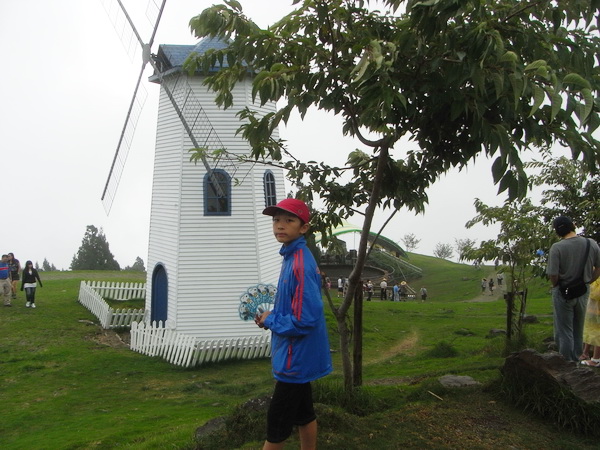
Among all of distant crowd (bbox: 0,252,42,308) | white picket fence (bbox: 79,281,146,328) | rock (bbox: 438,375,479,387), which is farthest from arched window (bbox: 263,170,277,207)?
rock (bbox: 438,375,479,387)

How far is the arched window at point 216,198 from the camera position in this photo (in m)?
16.8

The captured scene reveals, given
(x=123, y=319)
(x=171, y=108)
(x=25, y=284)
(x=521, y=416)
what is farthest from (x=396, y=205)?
(x=25, y=284)

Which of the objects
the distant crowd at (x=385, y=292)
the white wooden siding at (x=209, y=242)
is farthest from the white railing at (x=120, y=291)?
the distant crowd at (x=385, y=292)

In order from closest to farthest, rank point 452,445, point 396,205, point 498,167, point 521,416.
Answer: point 498,167, point 452,445, point 521,416, point 396,205

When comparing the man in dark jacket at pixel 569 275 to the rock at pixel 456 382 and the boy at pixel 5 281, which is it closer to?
the rock at pixel 456 382

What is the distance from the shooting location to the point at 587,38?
446 cm

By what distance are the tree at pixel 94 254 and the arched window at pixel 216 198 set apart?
38180mm

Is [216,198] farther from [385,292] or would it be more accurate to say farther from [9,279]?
[385,292]

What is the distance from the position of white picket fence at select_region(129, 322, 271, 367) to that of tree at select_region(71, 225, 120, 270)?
38.2m

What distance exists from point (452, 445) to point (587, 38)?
11.0 feet

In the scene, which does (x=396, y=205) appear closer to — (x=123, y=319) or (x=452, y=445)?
(x=452, y=445)

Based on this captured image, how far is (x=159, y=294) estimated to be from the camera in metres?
17.6

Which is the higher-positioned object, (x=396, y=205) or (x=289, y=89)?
(x=289, y=89)

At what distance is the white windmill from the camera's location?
16281 mm
